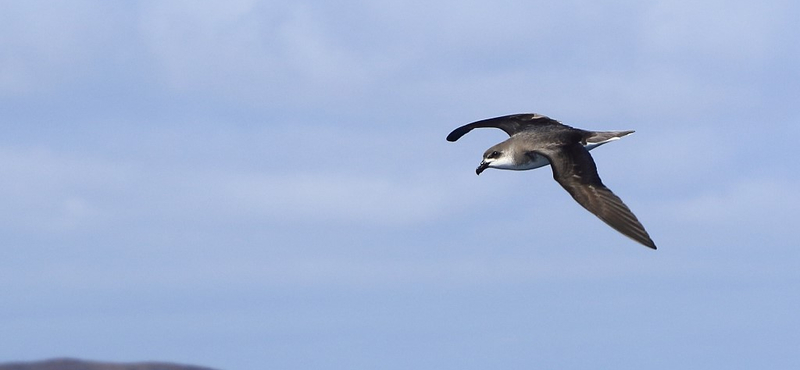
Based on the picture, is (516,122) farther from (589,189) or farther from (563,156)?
(589,189)

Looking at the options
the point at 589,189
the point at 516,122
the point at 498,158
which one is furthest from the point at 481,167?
the point at 589,189

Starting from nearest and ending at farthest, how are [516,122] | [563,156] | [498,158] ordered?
[563,156], [498,158], [516,122]

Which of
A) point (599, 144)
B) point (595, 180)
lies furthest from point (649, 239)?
point (599, 144)

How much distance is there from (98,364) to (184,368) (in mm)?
7686

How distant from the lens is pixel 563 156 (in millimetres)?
33719

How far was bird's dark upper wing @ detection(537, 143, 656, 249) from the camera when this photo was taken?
30.5m

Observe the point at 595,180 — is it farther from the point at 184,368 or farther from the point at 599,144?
the point at 184,368

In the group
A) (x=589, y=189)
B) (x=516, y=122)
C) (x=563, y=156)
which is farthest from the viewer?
(x=516, y=122)

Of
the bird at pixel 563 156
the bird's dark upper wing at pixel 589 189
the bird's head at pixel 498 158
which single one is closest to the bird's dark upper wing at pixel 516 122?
the bird at pixel 563 156

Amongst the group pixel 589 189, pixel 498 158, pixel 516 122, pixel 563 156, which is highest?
pixel 516 122

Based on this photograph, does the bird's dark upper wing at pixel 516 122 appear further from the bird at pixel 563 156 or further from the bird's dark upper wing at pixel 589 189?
the bird's dark upper wing at pixel 589 189

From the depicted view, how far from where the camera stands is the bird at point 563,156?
31.1 m

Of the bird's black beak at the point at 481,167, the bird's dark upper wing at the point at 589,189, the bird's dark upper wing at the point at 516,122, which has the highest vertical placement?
the bird's dark upper wing at the point at 516,122

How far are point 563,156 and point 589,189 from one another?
1.65 meters
